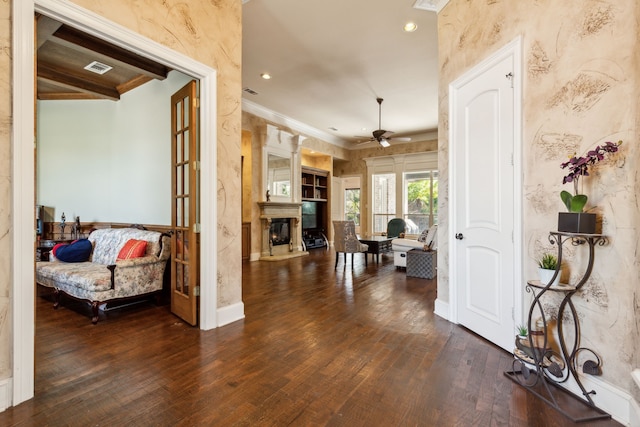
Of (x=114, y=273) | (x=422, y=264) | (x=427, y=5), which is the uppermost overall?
(x=427, y=5)

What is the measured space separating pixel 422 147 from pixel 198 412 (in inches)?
340

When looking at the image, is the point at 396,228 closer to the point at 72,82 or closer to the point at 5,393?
the point at 72,82

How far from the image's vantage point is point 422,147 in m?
8.80

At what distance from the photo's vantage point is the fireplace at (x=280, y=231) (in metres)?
7.28

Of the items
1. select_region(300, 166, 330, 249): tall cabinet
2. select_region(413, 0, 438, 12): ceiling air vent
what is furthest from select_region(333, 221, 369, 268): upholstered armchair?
select_region(413, 0, 438, 12): ceiling air vent

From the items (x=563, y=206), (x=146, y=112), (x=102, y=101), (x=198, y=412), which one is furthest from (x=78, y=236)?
(x=563, y=206)

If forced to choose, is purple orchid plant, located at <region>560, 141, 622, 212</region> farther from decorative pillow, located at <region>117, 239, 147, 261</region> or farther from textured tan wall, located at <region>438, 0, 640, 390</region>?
decorative pillow, located at <region>117, 239, 147, 261</region>

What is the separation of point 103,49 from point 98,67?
916mm

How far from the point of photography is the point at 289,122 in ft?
24.8

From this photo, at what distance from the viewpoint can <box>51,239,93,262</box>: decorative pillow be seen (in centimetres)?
387

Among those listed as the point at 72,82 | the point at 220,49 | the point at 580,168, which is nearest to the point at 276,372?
the point at 580,168

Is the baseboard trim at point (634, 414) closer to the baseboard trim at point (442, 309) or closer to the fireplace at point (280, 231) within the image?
the baseboard trim at point (442, 309)

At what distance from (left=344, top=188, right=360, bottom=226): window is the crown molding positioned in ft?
4.96

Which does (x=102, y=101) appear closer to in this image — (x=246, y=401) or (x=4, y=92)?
(x=4, y=92)
